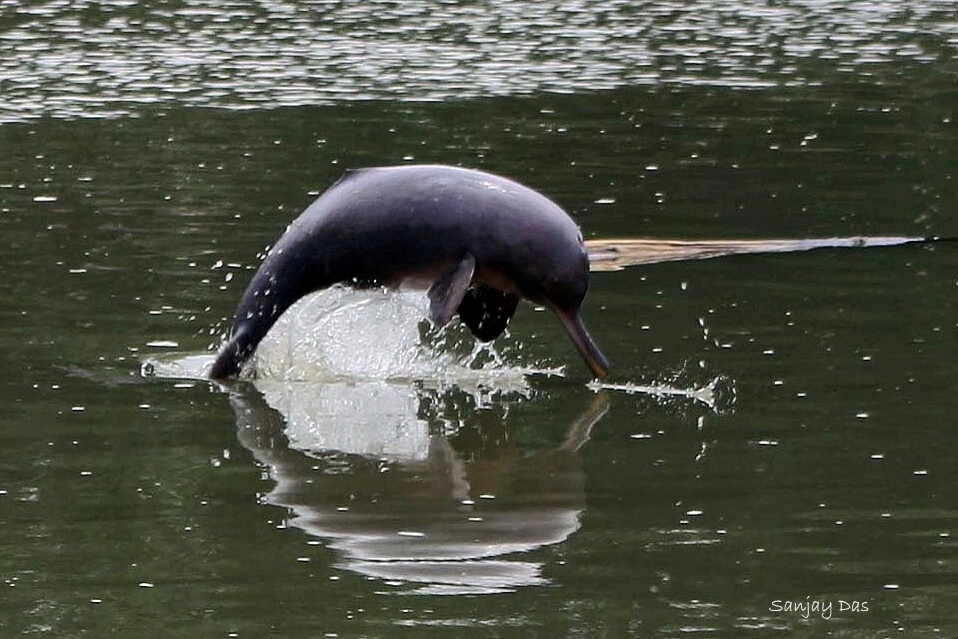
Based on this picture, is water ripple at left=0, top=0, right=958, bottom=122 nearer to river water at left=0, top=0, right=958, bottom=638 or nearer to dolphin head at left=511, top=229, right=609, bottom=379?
river water at left=0, top=0, right=958, bottom=638

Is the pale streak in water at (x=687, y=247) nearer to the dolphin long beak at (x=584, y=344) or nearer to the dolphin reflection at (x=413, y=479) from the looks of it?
the dolphin long beak at (x=584, y=344)

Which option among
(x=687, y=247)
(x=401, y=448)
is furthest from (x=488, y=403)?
(x=687, y=247)

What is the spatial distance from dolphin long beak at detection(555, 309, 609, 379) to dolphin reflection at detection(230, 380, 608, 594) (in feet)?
0.60

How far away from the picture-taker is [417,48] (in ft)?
92.7

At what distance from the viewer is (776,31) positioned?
100 ft

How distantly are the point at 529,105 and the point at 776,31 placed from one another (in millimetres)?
8242

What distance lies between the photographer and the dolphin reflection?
8422mm

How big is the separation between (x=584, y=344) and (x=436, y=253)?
906 millimetres

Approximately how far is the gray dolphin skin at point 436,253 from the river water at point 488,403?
35 centimetres

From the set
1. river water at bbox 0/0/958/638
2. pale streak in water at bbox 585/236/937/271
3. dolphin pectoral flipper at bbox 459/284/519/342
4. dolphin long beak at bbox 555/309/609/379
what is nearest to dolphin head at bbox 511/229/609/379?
dolphin long beak at bbox 555/309/609/379

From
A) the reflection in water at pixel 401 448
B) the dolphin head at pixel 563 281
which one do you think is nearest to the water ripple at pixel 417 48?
the reflection in water at pixel 401 448

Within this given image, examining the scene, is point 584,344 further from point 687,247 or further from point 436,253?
point 687,247

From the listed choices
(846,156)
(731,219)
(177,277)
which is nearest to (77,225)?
(177,277)

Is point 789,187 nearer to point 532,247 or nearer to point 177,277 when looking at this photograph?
point 177,277
